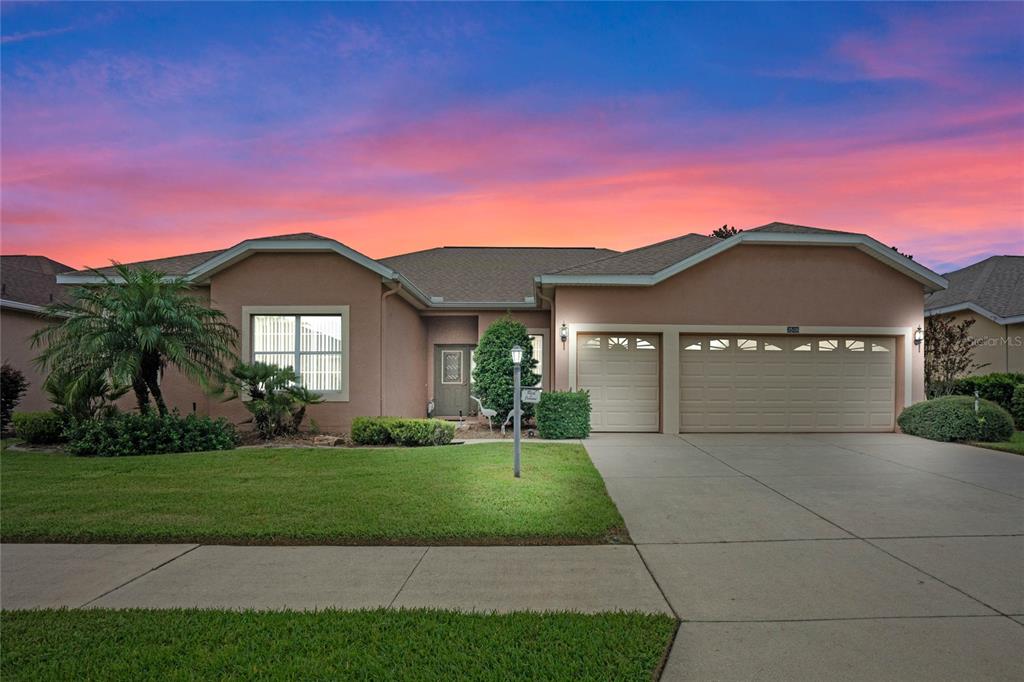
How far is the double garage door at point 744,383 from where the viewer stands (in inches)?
507

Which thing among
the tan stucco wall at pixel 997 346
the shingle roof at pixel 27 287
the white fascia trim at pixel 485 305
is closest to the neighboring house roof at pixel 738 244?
the white fascia trim at pixel 485 305

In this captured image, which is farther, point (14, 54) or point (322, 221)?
point (322, 221)

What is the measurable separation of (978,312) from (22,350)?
1053 inches

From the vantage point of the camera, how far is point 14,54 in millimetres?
8727

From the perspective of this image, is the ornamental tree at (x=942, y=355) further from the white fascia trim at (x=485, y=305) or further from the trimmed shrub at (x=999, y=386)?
the white fascia trim at (x=485, y=305)

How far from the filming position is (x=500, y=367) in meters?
13.2

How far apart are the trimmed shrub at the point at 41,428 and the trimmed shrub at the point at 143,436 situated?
77cm

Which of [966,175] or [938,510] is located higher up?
[966,175]

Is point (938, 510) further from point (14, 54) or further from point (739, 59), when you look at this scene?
point (14, 54)

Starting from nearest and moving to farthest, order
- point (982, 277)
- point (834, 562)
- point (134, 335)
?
point (834, 562) < point (134, 335) < point (982, 277)

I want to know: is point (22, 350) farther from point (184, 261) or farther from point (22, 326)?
point (184, 261)

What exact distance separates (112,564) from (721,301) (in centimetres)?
1175

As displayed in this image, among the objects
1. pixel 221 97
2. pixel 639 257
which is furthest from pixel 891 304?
pixel 221 97

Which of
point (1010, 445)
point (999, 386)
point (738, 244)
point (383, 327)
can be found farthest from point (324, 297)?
point (999, 386)
